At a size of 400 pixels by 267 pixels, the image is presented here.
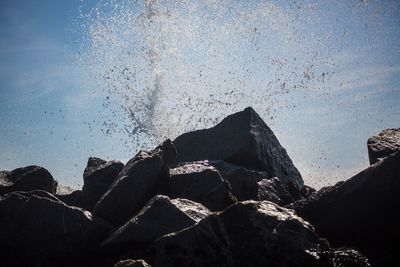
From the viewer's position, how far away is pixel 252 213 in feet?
26.5

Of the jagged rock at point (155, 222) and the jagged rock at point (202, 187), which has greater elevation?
the jagged rock at point (202, 187)

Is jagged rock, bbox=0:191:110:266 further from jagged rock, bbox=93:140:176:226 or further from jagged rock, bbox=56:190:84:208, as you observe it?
jagged rock, bbox=56:190:84:208

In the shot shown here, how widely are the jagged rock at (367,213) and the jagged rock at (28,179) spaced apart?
1091 cm

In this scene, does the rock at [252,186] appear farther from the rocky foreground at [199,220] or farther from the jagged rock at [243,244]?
the jagged rock at [243,244]

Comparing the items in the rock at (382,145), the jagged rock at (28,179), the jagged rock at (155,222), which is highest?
the jagged rock at (28,179)

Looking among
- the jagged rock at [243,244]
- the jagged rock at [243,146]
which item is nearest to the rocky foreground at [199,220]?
the jagged rock at [243,244]

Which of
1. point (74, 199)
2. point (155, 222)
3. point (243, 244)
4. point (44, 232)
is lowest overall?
point (243, 244)

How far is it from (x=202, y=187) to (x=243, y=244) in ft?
14.4

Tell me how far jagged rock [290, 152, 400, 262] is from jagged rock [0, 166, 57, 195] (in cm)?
1091

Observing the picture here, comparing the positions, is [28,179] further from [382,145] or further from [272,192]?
[382,145]

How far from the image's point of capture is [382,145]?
14070 millimetres

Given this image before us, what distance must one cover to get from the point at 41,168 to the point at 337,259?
12669 millimetres

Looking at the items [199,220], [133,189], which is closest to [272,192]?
[133,189]

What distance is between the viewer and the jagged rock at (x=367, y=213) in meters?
9.22
